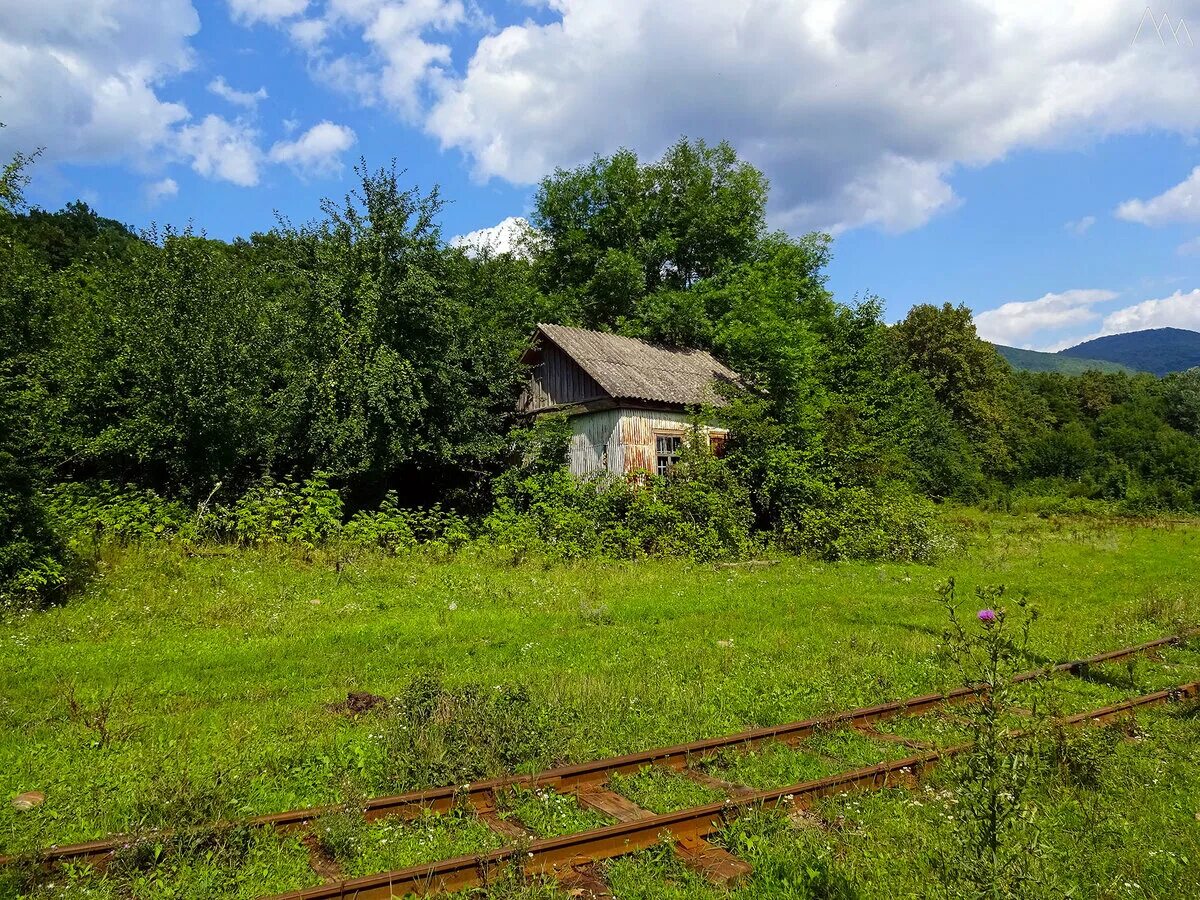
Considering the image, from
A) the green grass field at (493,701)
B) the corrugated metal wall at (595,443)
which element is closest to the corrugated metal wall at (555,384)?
the corrugated metal wall at (595,443)

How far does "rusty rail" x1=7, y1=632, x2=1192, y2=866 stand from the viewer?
4.40m

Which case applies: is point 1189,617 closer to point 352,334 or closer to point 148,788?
point 148,788

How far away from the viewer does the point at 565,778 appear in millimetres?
5684

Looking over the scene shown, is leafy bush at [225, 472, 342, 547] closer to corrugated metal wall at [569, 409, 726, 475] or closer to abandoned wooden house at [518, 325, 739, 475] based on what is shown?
corrugated metal wall at [569, 409, 726, 475]

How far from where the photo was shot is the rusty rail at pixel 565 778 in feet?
14.4

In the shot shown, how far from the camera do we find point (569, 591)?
13.2 metres

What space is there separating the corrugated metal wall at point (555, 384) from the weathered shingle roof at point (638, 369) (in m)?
0.40

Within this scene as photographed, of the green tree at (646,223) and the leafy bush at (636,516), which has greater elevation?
the green tree at (646,223)

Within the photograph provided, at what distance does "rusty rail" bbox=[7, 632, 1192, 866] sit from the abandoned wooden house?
13.4 metres

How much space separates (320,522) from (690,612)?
8.38 metres

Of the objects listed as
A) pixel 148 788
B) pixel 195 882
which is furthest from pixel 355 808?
pixel 148 788

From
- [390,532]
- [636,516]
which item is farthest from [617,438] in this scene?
[390,532]

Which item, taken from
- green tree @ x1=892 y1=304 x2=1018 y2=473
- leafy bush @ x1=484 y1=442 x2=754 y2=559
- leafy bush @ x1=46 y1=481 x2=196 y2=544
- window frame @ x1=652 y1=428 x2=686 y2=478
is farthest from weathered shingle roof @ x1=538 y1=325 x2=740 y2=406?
green tree @ x1=892 y1=304 x2=1018 y2=473

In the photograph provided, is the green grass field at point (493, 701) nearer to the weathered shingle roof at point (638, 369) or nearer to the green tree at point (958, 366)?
the weathered shingle roof at point (638, 369)
